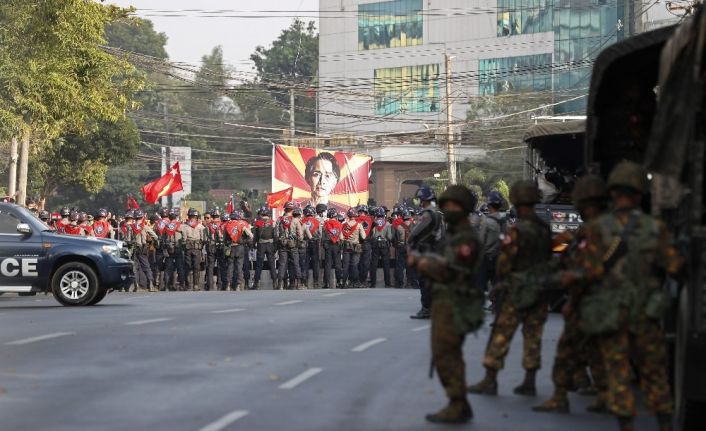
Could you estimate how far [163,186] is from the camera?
4612cm

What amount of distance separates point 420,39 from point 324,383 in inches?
3442

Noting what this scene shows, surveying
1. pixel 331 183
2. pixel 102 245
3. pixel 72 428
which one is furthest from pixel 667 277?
pixel 331 183

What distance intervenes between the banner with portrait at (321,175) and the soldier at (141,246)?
1280 cm

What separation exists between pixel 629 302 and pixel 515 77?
85590 millimetres

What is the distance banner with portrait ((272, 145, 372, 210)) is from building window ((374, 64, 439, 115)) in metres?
40.3

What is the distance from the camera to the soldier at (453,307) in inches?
440

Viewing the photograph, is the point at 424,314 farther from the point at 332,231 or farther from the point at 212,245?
the point at 212,245

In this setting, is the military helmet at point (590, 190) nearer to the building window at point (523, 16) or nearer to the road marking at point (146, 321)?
the road marking at point (146, 321)

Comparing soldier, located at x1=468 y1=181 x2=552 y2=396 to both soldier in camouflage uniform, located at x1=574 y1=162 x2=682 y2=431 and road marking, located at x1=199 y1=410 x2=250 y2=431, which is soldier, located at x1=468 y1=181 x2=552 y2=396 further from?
road marking, located at x1=199 y1=410 x2=250 y2=431

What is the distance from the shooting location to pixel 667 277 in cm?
1192

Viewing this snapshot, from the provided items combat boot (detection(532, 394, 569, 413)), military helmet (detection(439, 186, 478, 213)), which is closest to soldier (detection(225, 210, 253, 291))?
combat boot (detection(532, 394, 569, 413))

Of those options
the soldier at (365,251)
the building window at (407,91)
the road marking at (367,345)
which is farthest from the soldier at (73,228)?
the building window at (407,91)

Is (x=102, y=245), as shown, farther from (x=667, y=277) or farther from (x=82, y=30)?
(x=667, y=277)

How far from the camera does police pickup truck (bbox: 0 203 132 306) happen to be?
2555 centimetres
